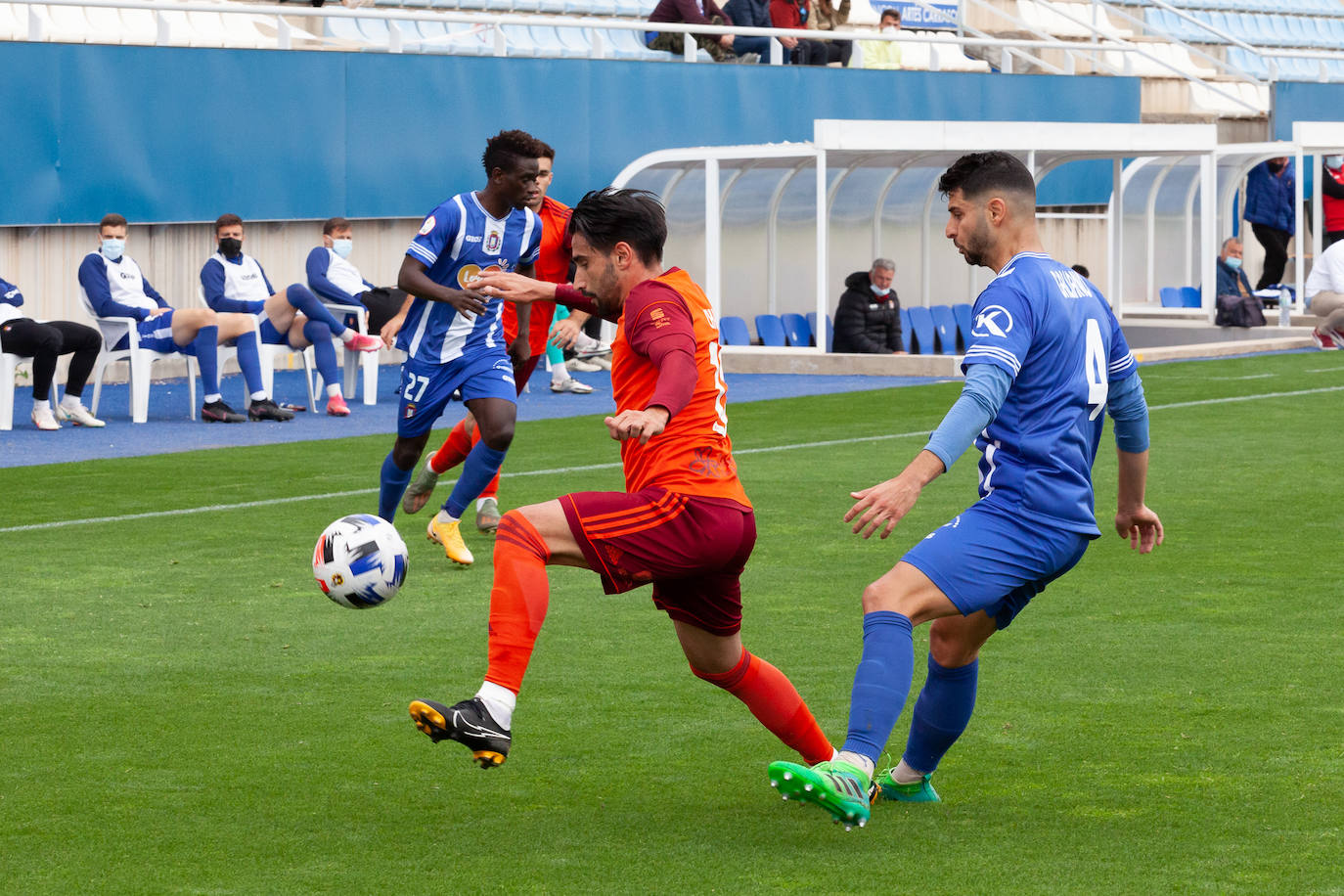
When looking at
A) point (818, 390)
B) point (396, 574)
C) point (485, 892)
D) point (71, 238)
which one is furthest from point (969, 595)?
point (71, 238)

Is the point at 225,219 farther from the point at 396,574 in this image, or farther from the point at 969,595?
the point at 969,595

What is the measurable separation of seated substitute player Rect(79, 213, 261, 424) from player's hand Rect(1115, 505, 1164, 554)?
35.7ft

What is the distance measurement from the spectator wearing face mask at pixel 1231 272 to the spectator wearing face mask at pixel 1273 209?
1.80 metres

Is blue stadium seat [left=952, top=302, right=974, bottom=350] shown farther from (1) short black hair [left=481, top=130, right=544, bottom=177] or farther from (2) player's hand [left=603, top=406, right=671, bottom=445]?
(2) player's hand [left=603, top=406, right=671, bottom=445]

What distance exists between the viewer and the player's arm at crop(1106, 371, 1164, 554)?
15.9 ft

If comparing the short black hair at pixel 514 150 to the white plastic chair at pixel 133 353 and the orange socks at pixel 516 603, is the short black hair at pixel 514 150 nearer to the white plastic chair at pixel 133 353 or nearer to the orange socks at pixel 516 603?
the orange socks at pixel 516 603

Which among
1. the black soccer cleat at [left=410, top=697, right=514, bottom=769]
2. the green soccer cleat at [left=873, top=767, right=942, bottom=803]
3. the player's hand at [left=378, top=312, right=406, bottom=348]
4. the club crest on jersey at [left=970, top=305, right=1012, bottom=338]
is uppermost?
the player's hand at [left=378, top=312, right=406, bottom=348]

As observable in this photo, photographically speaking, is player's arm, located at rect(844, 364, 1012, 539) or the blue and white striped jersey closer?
player's arm, located at rect(844, 364, 1012, 539)

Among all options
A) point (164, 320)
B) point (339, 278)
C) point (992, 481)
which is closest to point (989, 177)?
point (992, 481)

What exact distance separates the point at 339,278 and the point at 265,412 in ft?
6.88

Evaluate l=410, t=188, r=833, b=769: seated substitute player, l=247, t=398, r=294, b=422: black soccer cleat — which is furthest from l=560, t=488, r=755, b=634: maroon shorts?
l=247, t=398, r=294, b=422: black soccer cleat

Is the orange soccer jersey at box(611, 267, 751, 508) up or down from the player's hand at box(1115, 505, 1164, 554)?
up

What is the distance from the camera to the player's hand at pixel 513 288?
17.5 feet

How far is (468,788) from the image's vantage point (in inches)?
201
